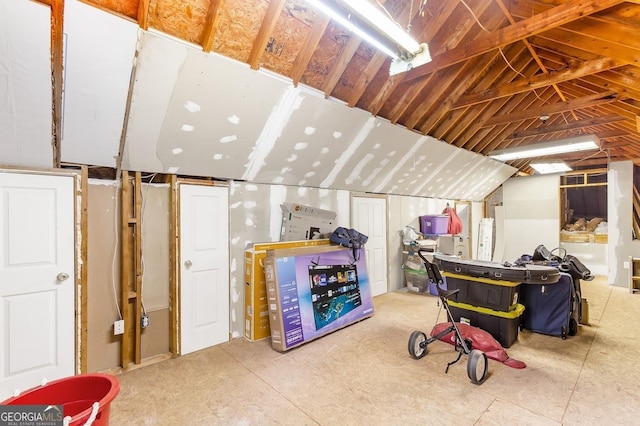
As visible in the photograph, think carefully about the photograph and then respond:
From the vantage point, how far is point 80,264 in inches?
110

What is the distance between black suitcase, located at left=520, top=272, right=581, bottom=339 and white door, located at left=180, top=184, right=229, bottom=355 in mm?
3927

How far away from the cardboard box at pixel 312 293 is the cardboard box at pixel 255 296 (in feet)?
0.66

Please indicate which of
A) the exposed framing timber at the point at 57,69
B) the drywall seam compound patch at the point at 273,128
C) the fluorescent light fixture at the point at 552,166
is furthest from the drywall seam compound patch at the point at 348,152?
the fluorescent light fixture at the point at 552,166

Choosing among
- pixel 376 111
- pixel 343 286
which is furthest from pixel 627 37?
pixel 343 286

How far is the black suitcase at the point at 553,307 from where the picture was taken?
12.4 feet

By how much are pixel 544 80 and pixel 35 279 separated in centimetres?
567

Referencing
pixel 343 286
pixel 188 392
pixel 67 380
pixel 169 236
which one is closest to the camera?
pixel 67 380

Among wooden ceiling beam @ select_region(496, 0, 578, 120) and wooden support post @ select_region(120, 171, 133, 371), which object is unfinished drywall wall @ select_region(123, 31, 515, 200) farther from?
wooden ceiling beam @ select_region(496, 0, 578, 120)

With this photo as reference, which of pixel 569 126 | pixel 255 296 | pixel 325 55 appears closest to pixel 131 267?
pixel 255 296

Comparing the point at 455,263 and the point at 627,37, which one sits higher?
the point at 627,37

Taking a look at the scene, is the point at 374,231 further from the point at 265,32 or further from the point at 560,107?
the point at 265,32

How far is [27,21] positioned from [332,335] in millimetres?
3964

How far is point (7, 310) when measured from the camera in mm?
2479

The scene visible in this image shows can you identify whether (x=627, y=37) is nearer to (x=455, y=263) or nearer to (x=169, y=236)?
(x=455, y=263)
